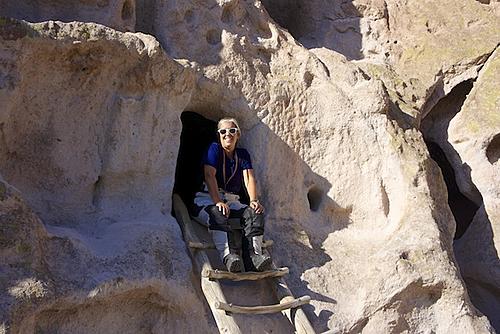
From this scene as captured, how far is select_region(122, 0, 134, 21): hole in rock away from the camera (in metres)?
4.07

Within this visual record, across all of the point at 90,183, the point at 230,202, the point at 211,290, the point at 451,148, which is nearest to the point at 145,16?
the point at 90,183

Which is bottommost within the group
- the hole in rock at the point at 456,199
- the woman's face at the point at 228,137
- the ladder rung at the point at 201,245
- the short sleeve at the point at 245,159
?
the ladder rung at the point at 201,245

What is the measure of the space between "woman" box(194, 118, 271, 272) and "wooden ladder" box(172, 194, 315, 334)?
0.06 m

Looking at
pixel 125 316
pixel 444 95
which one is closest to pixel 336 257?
pixel 125 316

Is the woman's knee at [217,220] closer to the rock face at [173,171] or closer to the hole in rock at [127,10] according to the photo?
the rock face at [173,171]

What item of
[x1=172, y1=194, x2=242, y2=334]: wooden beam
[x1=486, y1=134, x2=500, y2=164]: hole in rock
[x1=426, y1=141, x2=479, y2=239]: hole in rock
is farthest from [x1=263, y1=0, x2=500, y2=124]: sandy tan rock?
[x1=172, y1=194, x2=242, y2=334]: wooden beam

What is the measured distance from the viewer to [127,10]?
13.4 feet

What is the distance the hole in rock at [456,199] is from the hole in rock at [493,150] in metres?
0.57

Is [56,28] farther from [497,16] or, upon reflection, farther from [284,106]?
[497,16]

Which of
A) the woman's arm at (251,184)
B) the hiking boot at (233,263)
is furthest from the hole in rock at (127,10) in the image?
the hiking boot at (233,263)

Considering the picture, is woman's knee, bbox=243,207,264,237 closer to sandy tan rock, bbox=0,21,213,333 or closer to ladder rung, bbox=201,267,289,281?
ladder rung, bbox=201,267,289,281

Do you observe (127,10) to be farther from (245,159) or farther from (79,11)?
(245,159)

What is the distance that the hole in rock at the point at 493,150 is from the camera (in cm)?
529

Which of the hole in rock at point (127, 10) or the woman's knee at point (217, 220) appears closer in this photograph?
the woman's knee at point (217, 220)
